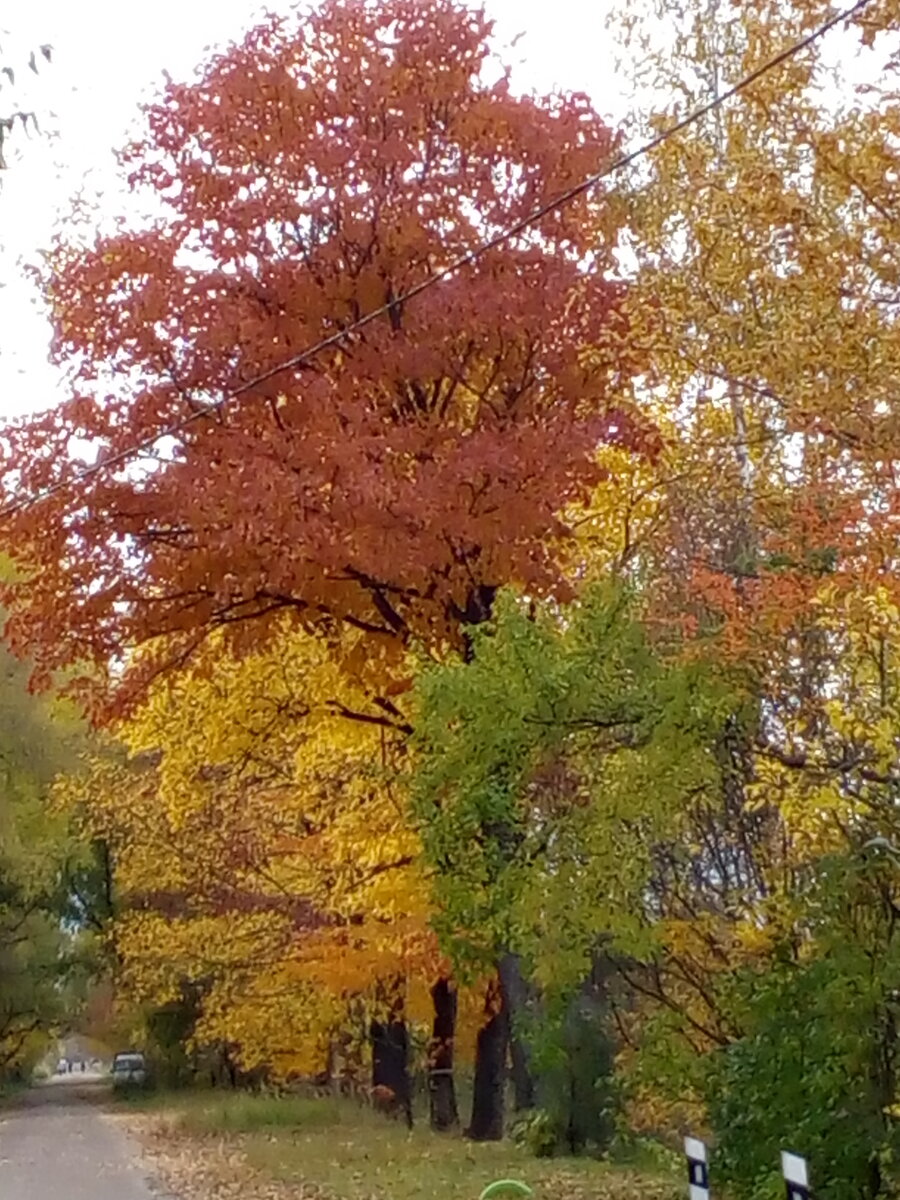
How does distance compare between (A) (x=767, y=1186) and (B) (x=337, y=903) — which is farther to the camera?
(B) (x=337, y=903)

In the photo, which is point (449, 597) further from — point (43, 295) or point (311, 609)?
point (43, 295)

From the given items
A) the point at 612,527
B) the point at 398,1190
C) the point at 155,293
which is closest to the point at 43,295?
the point at 155,293

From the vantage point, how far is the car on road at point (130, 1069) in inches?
2287

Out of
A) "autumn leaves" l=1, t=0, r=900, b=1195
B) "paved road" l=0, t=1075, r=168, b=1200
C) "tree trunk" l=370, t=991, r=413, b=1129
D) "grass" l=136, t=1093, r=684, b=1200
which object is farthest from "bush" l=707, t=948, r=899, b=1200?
"tree trunk" l=370, t=991, r=413, b=1129

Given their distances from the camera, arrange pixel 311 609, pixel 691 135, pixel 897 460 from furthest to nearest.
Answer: pixel 311 609
pixel 691 135
pixel 897 460

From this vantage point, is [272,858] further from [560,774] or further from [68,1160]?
[560,774]

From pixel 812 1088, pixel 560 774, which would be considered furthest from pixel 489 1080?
pixel 812 1088

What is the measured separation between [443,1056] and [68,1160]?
5.41 meters

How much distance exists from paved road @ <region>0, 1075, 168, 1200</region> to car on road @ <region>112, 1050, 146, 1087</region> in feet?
35.6

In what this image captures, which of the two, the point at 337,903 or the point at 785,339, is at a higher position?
the point at 785,339

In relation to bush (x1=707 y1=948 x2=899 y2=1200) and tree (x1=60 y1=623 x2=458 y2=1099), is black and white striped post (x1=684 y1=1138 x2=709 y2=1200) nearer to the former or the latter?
bush (x1=707 y1=948 x2=899 y2=1200)

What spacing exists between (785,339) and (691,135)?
346 centimetres

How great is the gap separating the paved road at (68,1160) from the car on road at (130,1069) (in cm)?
1084

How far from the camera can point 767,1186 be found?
11.9 m
